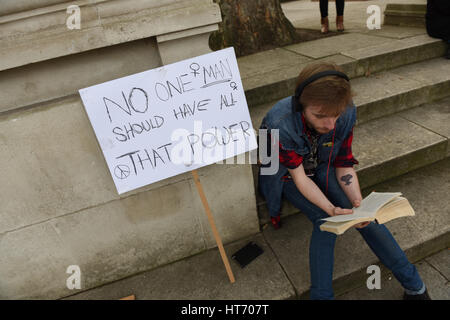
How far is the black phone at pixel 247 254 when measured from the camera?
6.92ft

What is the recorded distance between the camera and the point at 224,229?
2223mm

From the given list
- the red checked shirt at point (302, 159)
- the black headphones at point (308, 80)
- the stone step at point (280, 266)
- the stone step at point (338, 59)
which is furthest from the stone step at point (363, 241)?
the stone step at point (338, 59)

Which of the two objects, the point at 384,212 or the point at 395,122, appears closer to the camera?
the point at 384,212

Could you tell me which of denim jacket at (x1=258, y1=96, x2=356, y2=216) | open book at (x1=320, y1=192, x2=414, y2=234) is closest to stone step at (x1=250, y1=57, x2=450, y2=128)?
denim jacket at (x1=258, y1=96, x2=356, y2=216)

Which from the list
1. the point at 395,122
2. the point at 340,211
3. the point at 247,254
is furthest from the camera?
the point at 395,122

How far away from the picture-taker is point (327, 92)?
137 centimetres

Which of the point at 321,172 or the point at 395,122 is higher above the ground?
the point at 321,172

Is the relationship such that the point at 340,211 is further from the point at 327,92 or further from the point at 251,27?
the point at 251,27

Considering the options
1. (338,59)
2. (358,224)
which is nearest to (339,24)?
(338,59)

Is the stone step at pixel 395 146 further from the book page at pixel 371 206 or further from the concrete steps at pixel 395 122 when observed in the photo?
the book page at pixel 371 206

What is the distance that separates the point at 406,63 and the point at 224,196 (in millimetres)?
2892

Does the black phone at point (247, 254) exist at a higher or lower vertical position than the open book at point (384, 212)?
lower

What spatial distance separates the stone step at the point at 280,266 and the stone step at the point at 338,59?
140 cm

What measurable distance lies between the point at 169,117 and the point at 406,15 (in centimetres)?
436
